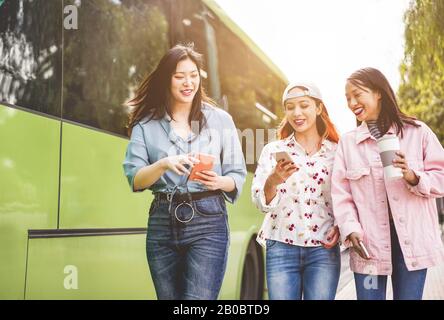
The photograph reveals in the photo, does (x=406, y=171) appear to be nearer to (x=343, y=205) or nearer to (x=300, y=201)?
(x=343, y=205)

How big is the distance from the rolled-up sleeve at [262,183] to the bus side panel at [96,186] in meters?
0.61

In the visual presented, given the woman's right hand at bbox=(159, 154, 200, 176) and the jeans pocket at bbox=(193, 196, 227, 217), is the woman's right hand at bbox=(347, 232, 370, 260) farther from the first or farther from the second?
the woman's right hand at bbox=(159, 154, 200, 176)

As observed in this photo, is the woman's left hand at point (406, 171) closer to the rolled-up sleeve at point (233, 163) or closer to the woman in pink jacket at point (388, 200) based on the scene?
the woman in pink jacket at point (388, 200)

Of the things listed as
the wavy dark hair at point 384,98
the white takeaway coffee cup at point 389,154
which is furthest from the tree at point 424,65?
the white takeaway coffee cup at point 389,154

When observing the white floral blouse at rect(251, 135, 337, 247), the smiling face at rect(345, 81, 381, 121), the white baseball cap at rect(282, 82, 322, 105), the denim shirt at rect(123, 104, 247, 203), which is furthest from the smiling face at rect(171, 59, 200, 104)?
the smiling face at rect(345, 81, 381, 121)

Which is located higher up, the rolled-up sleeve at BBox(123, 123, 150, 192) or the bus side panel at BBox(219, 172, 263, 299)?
the rolled-up sleeve at BBox(123, 123, 150, 192)

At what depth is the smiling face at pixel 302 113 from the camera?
3.76m

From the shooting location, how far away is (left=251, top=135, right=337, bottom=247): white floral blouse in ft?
12.0

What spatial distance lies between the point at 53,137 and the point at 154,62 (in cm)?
77

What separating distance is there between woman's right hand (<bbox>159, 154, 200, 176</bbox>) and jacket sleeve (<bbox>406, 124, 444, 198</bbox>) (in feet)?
3.98

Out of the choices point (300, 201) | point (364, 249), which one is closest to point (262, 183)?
point (300, 201)

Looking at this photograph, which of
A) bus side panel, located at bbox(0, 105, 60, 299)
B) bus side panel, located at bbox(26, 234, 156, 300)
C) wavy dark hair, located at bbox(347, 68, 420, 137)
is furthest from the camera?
wavy dark hair, located at bbox(347, 68, 420, 137)
